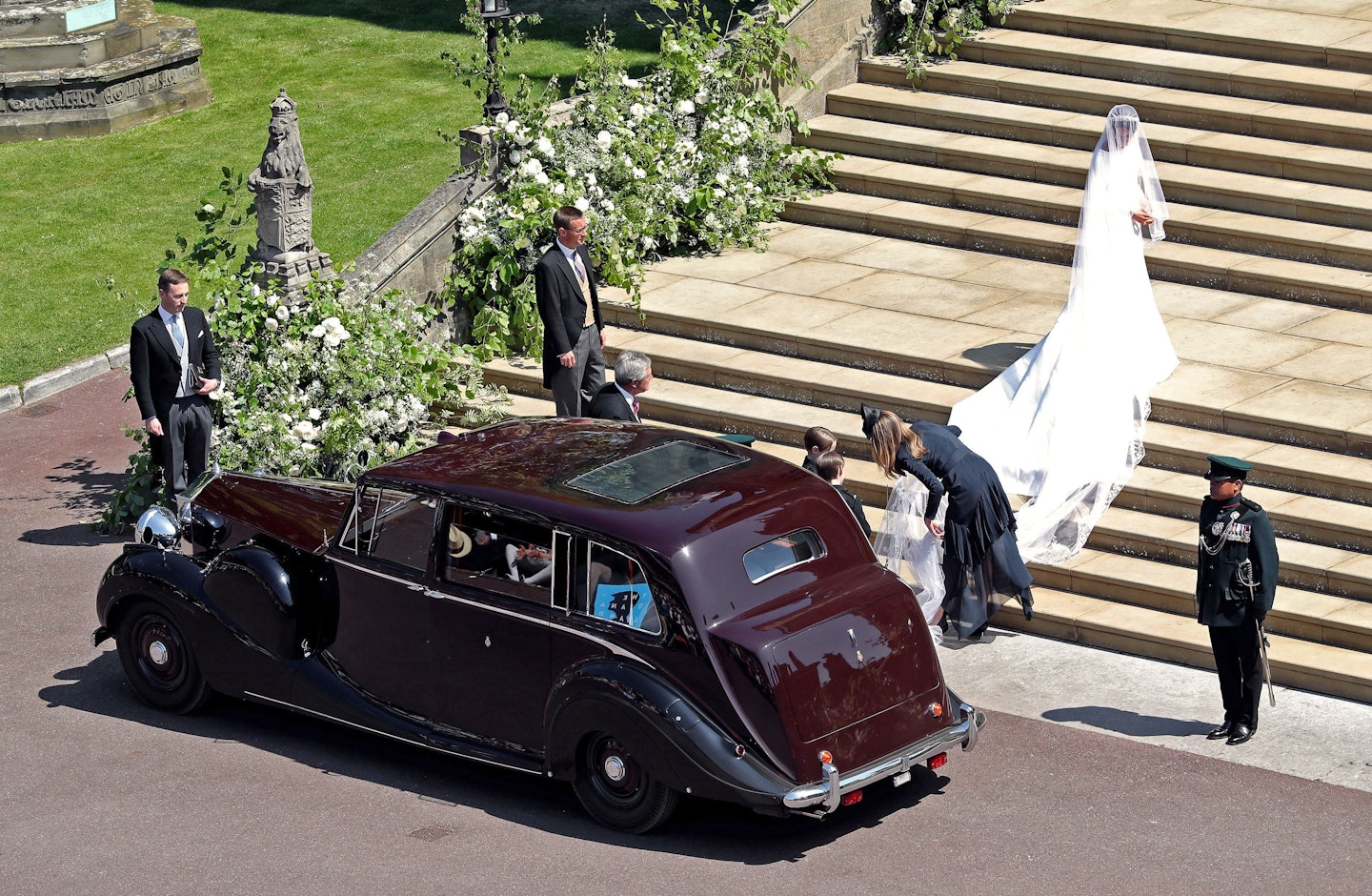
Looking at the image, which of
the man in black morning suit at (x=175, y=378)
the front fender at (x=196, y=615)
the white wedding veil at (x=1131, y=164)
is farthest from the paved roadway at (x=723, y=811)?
the white wedding veil at (x=1131, y=164)

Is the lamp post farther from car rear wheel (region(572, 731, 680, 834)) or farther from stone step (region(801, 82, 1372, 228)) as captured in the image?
car rear wheel (region(572, 731, 680, 834))

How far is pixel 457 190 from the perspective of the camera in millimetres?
14375

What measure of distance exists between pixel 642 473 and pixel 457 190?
5.97 meters

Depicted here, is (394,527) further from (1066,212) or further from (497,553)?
(1066,212)

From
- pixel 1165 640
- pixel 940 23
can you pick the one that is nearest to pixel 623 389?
pixel 1165 640

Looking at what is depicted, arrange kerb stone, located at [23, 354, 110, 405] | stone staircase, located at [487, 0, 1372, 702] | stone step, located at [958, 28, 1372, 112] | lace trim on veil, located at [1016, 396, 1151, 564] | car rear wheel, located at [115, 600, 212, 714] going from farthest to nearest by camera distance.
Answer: kerb stone, located at [23, 354, 110, 405] → stone step, located at [958, 28, 1372, 112] → lace trim on veil, located at [1016, 396, 1151, 564] → stone staircase, located at [487, 0, 1372, 702] → car rear wheel, located at [115, 600, 212, 714]

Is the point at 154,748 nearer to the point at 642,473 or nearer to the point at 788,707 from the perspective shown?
the point at 642,473

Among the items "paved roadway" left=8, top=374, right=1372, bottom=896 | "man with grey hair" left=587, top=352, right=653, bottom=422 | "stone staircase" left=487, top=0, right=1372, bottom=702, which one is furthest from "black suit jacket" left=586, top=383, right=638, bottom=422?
"paved roadway" left=8, top=374, right=1372, bottom=896

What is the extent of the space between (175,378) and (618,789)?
205 inches

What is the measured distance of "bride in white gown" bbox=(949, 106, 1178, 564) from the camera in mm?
11688

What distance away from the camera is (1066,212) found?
48.4ft

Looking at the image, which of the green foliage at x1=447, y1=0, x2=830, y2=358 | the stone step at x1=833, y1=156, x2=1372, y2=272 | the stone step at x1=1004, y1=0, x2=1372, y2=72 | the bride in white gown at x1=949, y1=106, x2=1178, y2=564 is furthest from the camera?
the stone step at x1=1004, y1=0, x2=1372, y2=72

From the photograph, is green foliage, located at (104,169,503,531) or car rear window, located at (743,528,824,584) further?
green foliage, located at (104,169,503,531)

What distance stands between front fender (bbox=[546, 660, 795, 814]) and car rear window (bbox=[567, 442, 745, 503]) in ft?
2.85
